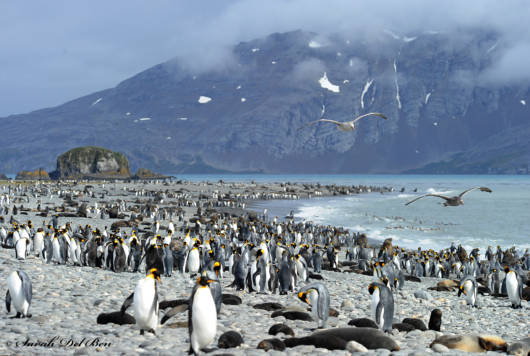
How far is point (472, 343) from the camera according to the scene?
8.02 metres

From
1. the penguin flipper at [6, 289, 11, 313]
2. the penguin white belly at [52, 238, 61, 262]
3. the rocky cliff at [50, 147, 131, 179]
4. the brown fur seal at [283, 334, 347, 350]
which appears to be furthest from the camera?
the rocky cliff at [50, 147, 131, 179]

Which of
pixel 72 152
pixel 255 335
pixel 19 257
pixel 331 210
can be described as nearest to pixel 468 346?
pixel 255 335

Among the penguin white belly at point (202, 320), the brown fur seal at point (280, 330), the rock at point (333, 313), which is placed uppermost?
the penguin white belly at point (202, 320)

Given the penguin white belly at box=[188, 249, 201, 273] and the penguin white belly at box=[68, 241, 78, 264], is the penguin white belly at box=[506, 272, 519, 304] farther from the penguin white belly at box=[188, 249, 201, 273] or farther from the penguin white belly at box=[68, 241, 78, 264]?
the penguin white belly at box=[68, 241, 78, 264]

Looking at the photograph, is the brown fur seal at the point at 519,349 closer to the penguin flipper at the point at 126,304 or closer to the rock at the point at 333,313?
the rock at the point at 333,313

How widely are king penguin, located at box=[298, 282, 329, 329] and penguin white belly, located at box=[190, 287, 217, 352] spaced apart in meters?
2.63

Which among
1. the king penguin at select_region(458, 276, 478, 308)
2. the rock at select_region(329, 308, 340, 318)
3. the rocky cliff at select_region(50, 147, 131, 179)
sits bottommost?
the king penguin at select_region(458, 276, 478, 308)

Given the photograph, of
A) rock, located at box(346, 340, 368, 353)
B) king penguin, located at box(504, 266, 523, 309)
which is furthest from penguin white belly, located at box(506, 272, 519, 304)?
rock, located at box(346, 340, 368, 353)

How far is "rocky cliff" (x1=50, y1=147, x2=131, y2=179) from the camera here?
448ft

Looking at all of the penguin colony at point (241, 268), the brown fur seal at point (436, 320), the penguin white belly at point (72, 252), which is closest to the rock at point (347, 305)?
the penguin colony at point (241, 268)

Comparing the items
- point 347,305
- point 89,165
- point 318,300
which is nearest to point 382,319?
point 318,300

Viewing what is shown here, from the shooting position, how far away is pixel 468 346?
7.95 metres

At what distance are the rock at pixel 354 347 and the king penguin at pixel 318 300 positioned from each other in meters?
1.88

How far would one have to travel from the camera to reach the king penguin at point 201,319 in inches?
279
